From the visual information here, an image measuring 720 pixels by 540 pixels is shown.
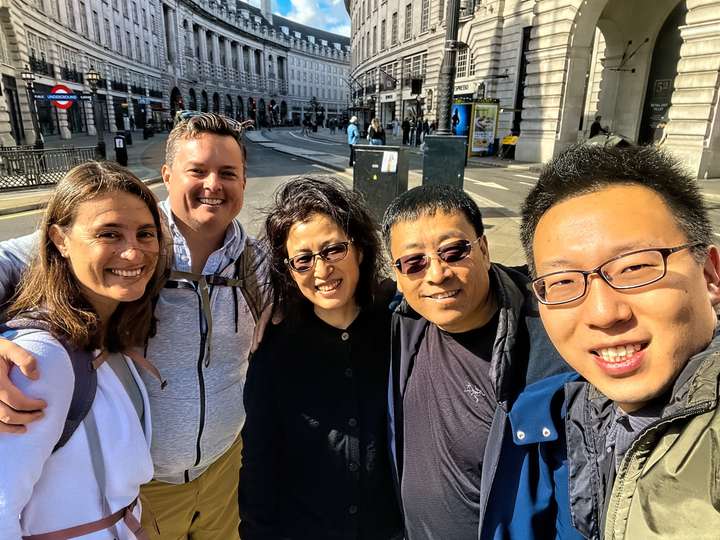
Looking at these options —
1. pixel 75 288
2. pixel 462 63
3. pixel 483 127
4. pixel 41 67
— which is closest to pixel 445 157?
pixel 75 288

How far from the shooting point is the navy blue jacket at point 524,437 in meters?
1.25

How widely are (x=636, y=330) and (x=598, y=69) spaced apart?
25916 mm

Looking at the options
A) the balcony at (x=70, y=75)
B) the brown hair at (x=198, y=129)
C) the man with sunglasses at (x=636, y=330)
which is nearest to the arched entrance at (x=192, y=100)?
the balcony at (x=70, y=75)

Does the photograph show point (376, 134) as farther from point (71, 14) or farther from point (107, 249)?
point (71, 14)

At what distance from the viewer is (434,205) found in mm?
1602

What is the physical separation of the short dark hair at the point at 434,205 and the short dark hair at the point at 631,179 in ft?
1.36

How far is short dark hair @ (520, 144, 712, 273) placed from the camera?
1.03 metres

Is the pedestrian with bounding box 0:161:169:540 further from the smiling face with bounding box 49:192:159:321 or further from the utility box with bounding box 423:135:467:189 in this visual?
the utility box with bounding box 423:135:467:189

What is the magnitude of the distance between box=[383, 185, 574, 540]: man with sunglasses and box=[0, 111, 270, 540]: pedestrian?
2.28 feet

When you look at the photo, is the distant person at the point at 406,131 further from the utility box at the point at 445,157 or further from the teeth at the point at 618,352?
the teeth at the point at 618,352

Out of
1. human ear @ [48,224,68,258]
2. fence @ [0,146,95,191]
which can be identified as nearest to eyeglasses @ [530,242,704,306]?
human ear @ [48,224,68,258]

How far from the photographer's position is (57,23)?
114 feet

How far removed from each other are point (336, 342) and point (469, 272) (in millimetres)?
594

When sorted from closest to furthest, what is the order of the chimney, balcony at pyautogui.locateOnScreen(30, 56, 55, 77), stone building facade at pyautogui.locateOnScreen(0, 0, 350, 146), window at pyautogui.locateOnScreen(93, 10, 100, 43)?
stone building facade at pyautogui.locateOnScreen(0, 0, 350, 146), balcony at pyautogui.locateOnScreen(30, 56, 55, 77), window at pyautogui.locateOnScreen(93, 10, 100, 43), the chimney
